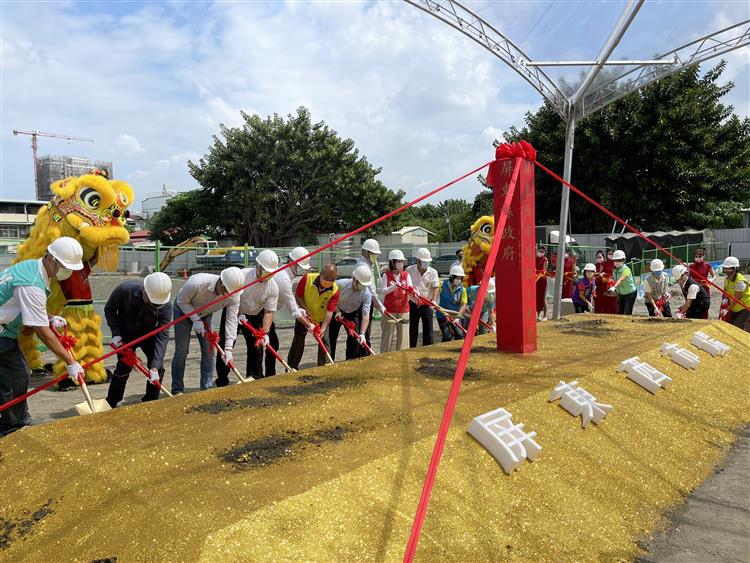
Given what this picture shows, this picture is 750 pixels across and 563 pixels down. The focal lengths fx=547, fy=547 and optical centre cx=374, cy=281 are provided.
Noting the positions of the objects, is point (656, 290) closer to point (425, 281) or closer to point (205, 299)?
point (425, 281)

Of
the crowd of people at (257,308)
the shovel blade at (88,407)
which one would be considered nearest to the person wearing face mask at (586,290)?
the crowd of people at (257,308)

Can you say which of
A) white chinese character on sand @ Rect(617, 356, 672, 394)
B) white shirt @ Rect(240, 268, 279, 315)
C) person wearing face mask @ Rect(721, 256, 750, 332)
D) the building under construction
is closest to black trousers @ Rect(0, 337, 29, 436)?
white shirt @ Rect(240, 268, 279, 315)

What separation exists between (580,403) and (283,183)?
78.3ft

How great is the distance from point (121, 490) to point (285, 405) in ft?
4.40

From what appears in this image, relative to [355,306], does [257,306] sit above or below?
above

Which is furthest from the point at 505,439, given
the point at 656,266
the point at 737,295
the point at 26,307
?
the point at 656,266

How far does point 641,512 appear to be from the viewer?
303cm

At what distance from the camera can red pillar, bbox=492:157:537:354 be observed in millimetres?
5297

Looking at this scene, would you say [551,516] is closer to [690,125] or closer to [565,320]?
[565,320]

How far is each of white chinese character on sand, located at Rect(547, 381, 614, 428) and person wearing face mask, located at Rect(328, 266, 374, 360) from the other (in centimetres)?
304

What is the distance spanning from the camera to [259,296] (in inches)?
239

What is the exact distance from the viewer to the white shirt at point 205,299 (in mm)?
5566

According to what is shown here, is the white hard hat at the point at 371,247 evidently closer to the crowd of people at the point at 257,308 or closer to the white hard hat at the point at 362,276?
the crowd of people at the point at 257,308

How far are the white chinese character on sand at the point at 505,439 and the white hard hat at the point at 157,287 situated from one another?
10.3ft
